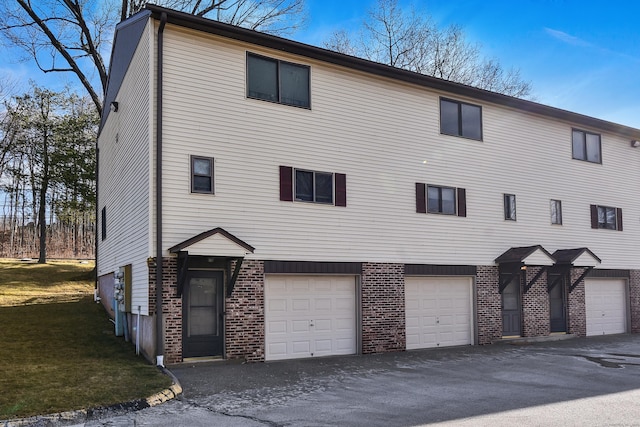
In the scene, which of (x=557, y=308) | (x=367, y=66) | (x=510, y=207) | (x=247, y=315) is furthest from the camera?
(x=557, y=308)

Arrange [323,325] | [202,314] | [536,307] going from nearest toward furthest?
1. [202,314]
2. [323,325]
3. [536,307]

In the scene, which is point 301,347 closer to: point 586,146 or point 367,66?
point 367,66

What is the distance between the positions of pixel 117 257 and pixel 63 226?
96.3 ft

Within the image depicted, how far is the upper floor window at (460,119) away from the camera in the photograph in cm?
1769

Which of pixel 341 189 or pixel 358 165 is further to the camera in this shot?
pixel 358 165

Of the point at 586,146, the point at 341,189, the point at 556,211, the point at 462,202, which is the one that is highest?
the point at 586,146

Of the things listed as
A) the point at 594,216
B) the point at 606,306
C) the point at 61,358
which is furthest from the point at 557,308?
the point at 61,358

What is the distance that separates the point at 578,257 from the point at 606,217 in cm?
384

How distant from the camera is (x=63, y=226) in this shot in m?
43.3

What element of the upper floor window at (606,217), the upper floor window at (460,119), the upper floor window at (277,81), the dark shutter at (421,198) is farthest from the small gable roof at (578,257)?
the upper floor window at (277,81)

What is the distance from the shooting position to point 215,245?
40.8 ft

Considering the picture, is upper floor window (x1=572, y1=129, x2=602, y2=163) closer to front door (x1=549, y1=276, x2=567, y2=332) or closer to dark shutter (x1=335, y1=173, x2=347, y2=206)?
front door (x1=549, y1=276, x2=567, y2=332)

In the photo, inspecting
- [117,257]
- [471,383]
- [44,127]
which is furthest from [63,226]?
[471,383]

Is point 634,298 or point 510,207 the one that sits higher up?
point 510,207
